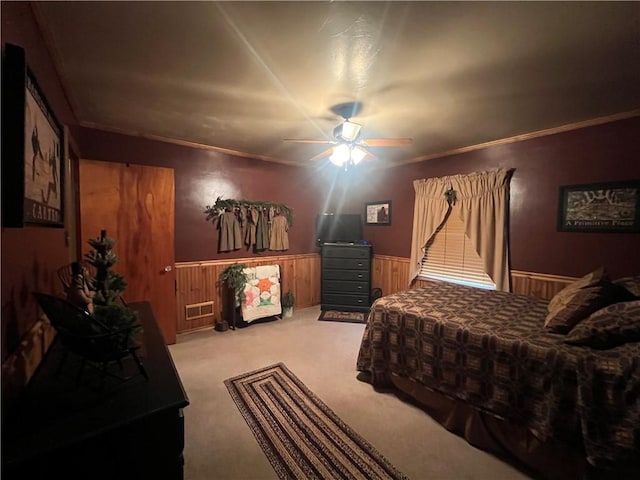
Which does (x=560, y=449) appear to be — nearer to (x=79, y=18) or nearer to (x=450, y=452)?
(x=450, y=452)

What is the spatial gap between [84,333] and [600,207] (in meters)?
4.00

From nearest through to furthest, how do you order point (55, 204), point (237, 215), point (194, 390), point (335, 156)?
point (55, 204), point (194, 390), point (335, 156), point (237, 215)

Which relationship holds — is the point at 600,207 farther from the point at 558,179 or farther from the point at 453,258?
the point at 453,258

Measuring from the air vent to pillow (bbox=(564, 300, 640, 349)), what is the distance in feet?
12.3

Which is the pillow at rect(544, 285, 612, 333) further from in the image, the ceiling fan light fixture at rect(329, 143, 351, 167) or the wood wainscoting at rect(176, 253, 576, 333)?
the ceiling fan light fixture at rect(329, 143, 351, 167)

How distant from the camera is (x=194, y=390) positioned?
2432mm

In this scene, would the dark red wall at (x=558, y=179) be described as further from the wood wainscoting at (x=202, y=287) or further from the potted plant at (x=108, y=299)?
the potted plant at (x=108, y=299)

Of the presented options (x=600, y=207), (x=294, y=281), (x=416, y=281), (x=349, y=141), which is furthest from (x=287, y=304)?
(x=600, y=207)

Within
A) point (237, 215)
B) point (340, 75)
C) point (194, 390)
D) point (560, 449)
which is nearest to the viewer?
point (560, 449)

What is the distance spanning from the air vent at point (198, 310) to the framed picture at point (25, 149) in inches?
99.7

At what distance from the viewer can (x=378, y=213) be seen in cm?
482

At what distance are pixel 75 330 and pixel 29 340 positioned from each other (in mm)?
240

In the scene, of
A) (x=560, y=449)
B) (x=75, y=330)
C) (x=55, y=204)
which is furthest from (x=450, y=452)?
(x=55, y=204)

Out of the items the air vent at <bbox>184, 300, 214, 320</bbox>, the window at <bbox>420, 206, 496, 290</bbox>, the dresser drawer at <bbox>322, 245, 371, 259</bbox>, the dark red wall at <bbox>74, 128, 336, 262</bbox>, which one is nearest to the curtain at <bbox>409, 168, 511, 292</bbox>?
the window at <bbox>420, 206, 496, 290</bbox>
